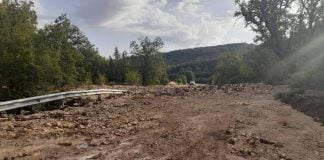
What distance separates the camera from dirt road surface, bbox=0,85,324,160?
8.38 m

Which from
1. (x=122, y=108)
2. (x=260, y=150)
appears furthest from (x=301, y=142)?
(x=122, y=108)

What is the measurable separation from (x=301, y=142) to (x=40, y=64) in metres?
17.5

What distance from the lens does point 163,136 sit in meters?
9.85

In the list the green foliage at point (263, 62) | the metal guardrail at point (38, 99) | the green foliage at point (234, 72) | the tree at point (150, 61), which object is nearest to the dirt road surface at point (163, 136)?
the metal guardrail at point (38, 99)

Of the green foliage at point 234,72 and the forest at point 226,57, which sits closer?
the forest at point 226,57

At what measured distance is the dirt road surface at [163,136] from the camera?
8.38 meters

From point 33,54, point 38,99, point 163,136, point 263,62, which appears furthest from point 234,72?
point 163,136

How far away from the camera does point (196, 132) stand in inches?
410

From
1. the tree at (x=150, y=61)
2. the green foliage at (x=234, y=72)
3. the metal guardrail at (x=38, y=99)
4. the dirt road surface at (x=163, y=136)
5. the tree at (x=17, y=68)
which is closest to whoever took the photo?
the dirt road surface at (x=163, y=136)

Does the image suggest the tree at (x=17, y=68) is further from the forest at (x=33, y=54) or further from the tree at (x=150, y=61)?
the tree at (x=150, y=61)

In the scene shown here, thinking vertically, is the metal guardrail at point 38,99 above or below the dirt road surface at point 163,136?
above

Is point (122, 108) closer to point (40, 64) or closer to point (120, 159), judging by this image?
point (120, 159)

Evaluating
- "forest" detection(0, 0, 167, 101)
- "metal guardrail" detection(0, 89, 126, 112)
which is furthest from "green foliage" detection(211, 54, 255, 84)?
"metal guardrail" detection(0, 89, 126, 112)

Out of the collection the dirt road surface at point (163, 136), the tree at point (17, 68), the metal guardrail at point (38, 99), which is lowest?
the dirt road surface at point (163, 136)
